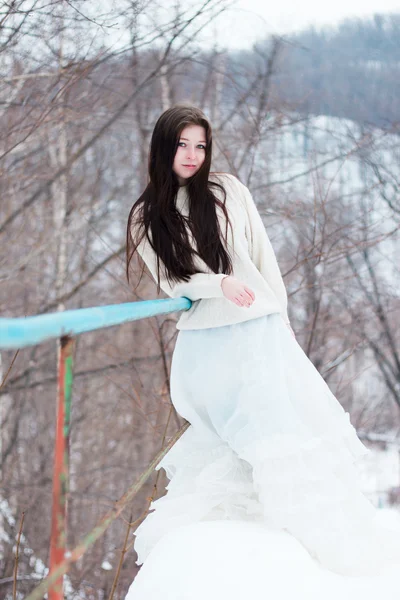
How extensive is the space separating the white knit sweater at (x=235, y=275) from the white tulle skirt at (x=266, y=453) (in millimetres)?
49

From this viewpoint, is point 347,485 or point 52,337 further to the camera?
point 347,485

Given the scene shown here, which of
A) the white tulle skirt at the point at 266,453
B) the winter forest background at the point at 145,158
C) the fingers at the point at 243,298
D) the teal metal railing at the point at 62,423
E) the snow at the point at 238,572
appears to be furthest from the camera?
the winter forest background at the point at 145,158

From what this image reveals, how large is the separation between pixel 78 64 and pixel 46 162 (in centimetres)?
522

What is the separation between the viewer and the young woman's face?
2314 mm

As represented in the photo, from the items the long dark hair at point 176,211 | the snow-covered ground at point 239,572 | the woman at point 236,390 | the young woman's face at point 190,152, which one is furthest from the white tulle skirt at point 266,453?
the young woman's face at point 190,152

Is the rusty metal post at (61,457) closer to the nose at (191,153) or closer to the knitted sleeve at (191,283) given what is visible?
the knitted sleeve at (191,283)

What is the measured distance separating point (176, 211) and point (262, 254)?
0.37 metres

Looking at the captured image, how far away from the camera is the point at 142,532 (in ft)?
6.29

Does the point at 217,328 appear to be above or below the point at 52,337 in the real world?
above

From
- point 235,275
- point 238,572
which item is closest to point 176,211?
point 235,275

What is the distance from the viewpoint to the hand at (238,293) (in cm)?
206

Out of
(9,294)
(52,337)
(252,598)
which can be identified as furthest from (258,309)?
(9,294)

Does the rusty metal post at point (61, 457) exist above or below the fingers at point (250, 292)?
below

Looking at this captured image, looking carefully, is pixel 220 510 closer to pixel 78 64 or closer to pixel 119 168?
pixel 78 64
